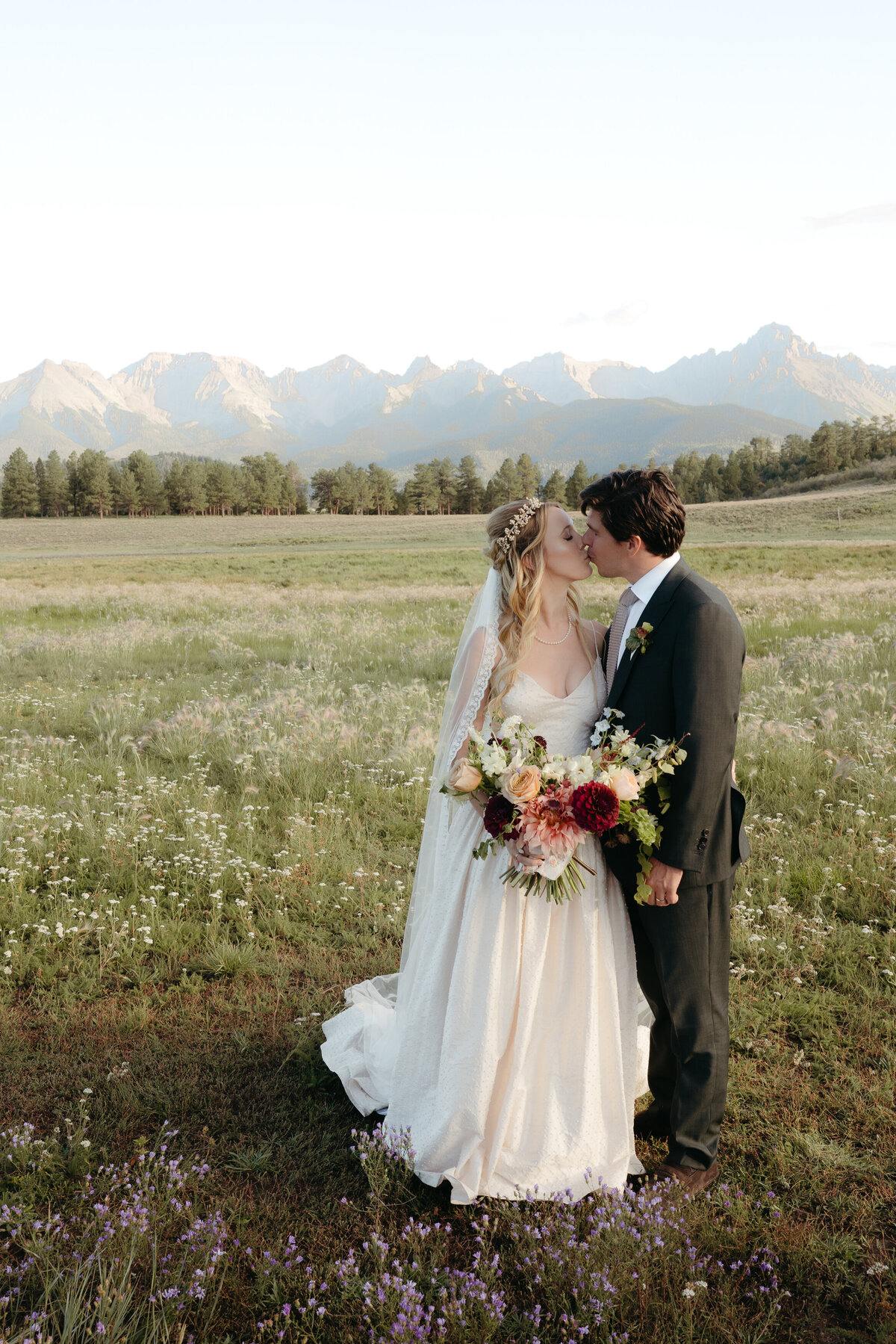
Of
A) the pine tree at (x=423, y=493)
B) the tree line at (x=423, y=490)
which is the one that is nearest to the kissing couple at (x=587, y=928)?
the tree line at (x=423, y=490)

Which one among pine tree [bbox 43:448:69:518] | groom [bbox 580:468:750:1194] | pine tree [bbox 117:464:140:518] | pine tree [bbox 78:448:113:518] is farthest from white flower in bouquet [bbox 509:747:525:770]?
pine tree [bbox 43:448:69:518]

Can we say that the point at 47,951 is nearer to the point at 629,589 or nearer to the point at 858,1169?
the point at 629,589

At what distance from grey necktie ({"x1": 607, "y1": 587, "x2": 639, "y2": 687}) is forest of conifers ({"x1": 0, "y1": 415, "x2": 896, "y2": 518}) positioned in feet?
313

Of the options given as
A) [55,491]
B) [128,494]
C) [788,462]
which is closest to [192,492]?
[128,494]

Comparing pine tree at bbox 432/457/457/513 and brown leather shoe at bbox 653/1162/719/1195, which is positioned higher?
pine tree at bbox 432/457/457/513

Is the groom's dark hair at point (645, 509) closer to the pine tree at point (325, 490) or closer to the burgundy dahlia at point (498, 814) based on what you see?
the burgundy dahlia at point (498, 814)

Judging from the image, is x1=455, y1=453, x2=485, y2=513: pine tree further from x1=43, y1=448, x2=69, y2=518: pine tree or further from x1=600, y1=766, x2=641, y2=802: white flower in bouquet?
x1=600, y1=766, x2=641, y2=802: white flower in bouquet

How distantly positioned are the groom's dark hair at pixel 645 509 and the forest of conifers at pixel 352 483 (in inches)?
3765

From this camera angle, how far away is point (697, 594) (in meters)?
3.38

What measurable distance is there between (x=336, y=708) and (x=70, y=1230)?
7701 mm

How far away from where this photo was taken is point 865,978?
5074mm

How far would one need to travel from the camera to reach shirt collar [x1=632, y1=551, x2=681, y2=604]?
142 inches

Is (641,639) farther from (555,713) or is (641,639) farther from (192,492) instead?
(192,492)

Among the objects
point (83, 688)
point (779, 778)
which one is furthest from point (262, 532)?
point (779, 778)
